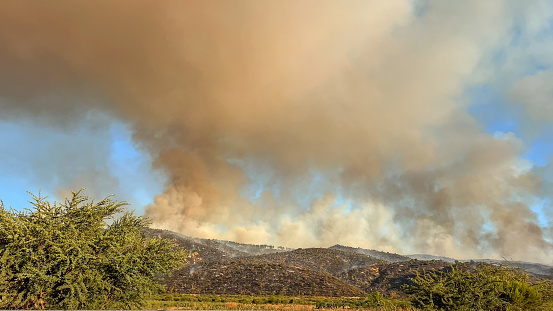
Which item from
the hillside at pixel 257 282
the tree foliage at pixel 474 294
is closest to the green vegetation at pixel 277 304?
the tree foliage at pixel 474 294

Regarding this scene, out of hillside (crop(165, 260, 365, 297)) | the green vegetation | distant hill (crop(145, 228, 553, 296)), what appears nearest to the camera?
the green vegetation

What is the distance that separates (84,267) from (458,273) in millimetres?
25710

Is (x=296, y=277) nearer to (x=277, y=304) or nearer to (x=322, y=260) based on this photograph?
(x=277, y=304)

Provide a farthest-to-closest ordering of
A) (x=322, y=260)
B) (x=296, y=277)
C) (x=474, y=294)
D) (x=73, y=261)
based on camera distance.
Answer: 1. (x=322, y=260)
2. (x=296, y=277)
3. (x=474, y=294)
4. (x=73, y=261)

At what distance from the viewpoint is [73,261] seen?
14.4 metres

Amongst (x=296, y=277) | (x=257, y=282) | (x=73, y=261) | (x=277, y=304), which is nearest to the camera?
(x=73, y=261)

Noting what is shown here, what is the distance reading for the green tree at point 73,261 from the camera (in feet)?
46.0

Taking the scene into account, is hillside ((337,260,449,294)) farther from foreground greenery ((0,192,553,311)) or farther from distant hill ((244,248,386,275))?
foreground greenery ((0,192,553,311))

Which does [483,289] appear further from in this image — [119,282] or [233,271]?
[233,271]

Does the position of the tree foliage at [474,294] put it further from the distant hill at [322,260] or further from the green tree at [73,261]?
the distant hill at [322,260]

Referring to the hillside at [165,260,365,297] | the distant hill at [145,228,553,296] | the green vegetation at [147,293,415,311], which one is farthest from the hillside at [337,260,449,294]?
the green vegetation at [147,293,415,311]

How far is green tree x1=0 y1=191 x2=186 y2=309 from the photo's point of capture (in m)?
14.0

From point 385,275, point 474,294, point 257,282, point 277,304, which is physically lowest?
point 277,304

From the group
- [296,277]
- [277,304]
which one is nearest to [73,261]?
[277,304]
